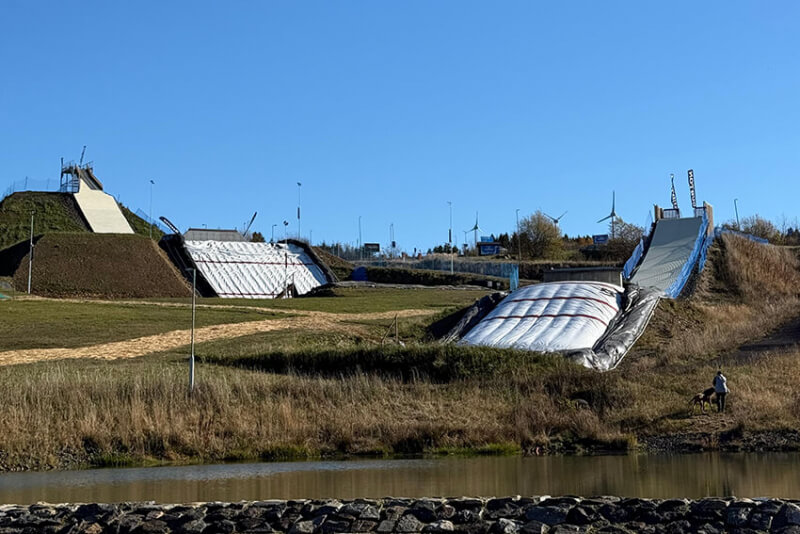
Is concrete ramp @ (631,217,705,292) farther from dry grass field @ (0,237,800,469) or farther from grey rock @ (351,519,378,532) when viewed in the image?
grey rock @ (351,519,378,532)

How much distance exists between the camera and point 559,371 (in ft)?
98.0

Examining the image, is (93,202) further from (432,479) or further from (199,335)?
(432,479)

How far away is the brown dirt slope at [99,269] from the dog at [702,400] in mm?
42834

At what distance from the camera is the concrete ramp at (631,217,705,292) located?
4984 centimetres

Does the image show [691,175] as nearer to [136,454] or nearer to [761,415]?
[761,415]

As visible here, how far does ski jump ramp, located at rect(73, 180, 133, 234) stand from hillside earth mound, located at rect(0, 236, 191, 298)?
10.2m

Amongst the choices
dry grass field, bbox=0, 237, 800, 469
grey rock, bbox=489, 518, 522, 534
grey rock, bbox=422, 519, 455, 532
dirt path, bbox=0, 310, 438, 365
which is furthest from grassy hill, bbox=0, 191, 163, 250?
grey rock, bbox=489, 518, 522, 534

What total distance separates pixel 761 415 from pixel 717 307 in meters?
20.7

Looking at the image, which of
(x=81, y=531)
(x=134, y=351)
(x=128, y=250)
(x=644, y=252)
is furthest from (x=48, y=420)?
(x=128, y=250)

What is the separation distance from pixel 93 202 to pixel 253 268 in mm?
20784

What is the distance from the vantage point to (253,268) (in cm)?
7350

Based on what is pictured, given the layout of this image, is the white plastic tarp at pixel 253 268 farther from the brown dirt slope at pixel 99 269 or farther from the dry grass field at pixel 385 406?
the dry grass field at pixel 385 406

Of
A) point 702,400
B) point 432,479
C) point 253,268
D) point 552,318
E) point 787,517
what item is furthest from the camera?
point 253,268

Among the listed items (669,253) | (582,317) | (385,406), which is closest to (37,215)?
(669,253)
